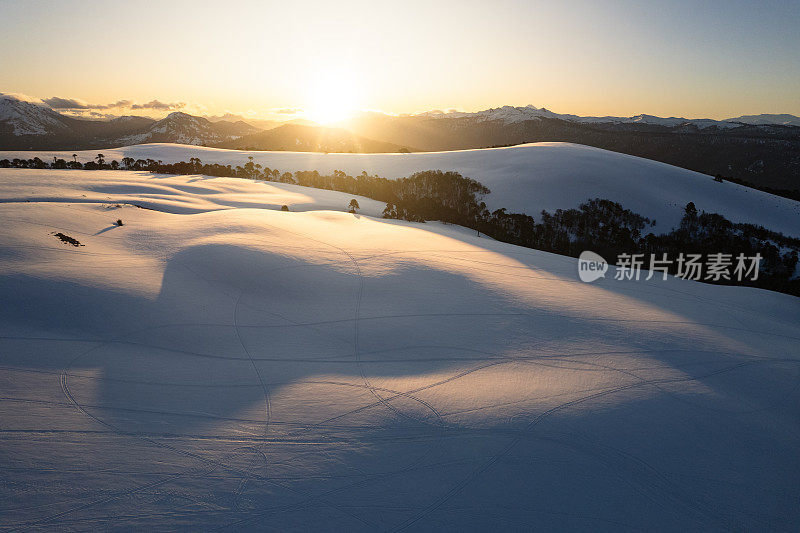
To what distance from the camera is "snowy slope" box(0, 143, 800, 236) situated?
319ft

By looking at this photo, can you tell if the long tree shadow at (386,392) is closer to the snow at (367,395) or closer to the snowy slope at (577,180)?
the snow at (367,395)

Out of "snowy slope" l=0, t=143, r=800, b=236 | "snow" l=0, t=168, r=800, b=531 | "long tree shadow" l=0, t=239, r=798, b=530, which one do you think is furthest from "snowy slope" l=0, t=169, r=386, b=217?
"snowy slope" l=0, t=143, r=800, b=236

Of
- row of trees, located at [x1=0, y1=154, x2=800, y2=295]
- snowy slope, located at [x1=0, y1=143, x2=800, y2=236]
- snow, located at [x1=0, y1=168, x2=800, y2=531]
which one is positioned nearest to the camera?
snow, located at [x1=0, y1=168, x2=800, y2=531]

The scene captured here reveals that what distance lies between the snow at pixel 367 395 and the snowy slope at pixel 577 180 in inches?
2844

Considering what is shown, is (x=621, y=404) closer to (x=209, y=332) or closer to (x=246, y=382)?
(x=246, y=382)

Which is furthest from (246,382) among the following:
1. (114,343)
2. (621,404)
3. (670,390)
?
(670,390)

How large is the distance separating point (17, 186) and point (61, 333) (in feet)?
175

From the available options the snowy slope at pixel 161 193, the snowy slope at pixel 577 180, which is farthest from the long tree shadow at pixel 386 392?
the snowy slope at pixel 577 180

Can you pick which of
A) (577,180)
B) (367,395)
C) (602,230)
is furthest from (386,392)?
(577,180)

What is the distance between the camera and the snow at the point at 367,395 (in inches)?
508

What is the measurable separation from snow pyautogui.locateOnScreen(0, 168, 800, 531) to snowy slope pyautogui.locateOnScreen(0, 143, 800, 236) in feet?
237

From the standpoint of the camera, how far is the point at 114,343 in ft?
69.7

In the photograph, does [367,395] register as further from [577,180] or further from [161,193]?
[577,180]

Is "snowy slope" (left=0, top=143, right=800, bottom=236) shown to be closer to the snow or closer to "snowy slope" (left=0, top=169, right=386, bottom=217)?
"snowy slope" (left=0, top=169, right=386, bottom=217)
